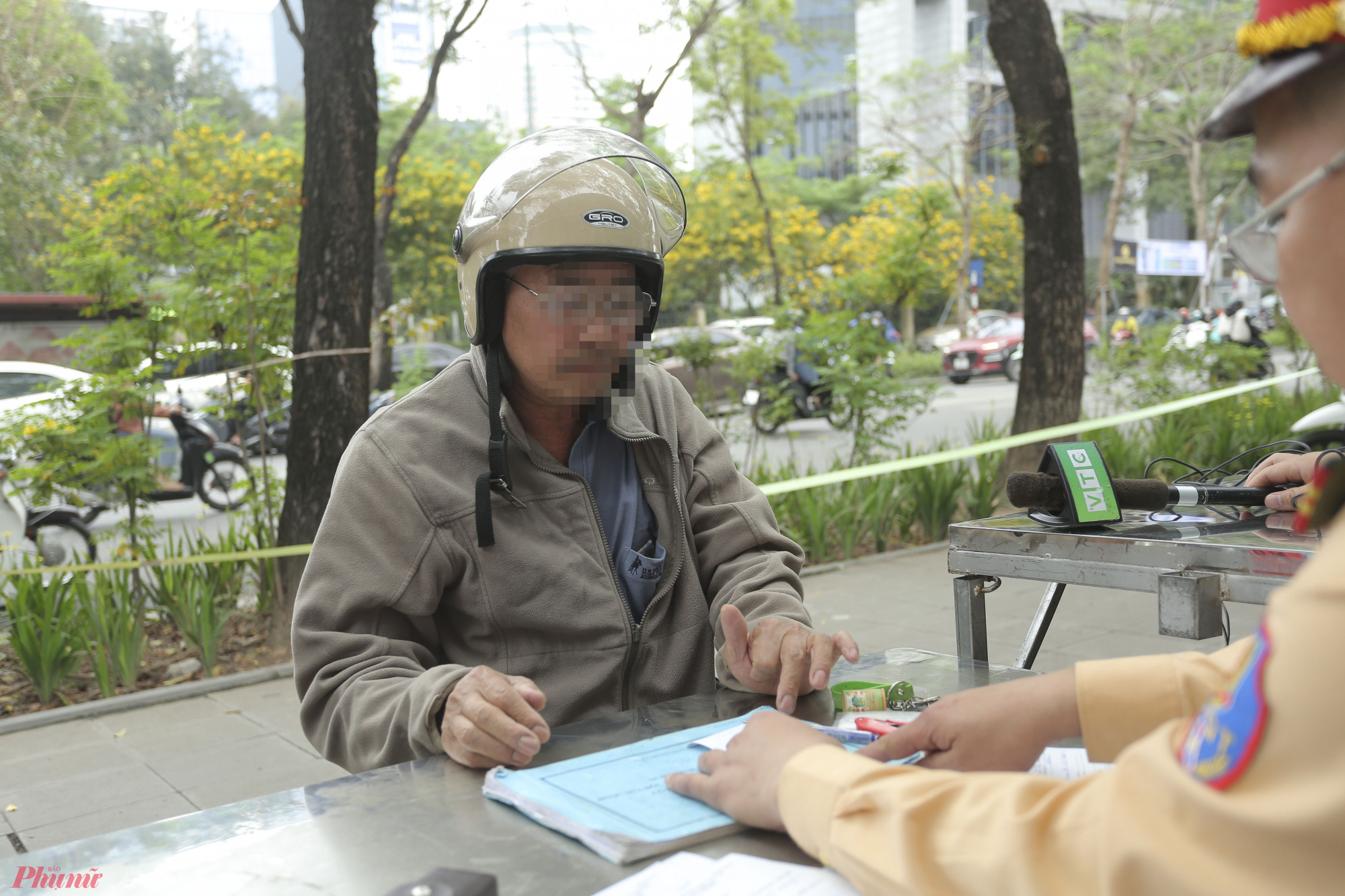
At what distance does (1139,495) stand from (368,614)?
61.1 inches

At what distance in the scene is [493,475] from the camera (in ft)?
6.05

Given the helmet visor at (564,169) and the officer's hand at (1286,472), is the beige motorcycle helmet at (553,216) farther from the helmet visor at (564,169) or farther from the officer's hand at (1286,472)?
the officer's hand at (1286,472)

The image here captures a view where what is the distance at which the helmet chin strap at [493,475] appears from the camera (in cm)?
182

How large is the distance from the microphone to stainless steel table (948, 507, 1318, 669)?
0.04 m

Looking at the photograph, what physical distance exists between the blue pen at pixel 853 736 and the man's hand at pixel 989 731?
0.60 feet

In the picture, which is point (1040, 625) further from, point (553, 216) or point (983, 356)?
point (983, 356)

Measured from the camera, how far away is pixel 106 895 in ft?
3.63

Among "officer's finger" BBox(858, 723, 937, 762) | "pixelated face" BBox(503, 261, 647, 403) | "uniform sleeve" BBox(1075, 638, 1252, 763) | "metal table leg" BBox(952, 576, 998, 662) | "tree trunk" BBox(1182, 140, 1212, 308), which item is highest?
"tree trunk" BBox(1182, 140, 1212, 308)

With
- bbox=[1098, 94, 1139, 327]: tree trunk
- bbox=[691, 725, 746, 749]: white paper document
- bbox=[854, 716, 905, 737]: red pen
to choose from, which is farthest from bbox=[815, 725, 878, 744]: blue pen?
bbox=[1098, 94, 1139, 327]: tree trunk

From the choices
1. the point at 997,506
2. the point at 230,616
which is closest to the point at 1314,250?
the point at 230,616

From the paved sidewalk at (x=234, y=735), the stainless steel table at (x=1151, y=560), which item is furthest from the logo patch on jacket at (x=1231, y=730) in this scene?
the paved sidewalk at (x=234, y=735)

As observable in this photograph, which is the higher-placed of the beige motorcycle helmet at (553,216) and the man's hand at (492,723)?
the beige motorcycle helmet at (553,216)

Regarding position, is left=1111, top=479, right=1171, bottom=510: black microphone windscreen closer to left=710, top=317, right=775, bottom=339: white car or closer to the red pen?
the red pen
